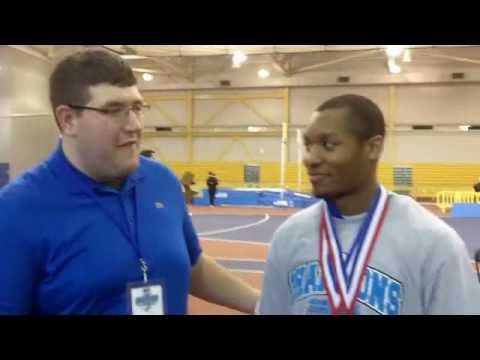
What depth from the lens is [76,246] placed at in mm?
1786

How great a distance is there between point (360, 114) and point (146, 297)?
1.07 metres

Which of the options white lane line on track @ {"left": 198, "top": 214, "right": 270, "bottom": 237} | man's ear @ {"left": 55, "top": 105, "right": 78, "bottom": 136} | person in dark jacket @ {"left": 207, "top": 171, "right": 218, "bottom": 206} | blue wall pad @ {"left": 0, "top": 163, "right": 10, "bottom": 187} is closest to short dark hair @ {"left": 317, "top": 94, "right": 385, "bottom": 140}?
man's ear @ {"left": 55, "top": 105, "right": 78, "bottom": 136}

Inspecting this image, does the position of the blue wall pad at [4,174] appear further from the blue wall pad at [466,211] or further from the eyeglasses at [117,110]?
the eyeglasses at [117,110]

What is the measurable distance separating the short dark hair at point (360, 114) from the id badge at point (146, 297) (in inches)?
37.3

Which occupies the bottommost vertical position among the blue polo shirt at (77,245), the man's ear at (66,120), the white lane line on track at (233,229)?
the white lane line on track at (233,229)

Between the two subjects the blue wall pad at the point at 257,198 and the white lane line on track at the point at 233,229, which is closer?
the white lane line on track at the point at 233,229

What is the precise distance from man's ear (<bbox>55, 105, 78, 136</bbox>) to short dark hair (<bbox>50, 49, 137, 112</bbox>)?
24 millimetres

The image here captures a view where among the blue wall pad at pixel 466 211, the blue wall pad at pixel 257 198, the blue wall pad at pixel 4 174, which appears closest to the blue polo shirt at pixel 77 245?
the blue wall pad at pixel 4 174

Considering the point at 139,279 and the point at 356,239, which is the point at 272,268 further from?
the point at 139,279

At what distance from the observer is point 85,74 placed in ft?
6.09

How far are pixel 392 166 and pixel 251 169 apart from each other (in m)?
6.70

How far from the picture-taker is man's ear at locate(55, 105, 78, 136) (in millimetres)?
1900

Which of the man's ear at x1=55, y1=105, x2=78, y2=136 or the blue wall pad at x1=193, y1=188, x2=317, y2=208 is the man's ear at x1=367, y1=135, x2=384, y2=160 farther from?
the blue wall pad at x1=193, y1=188, x2=317, y2=208

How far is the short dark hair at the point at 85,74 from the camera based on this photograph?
1.84 m
